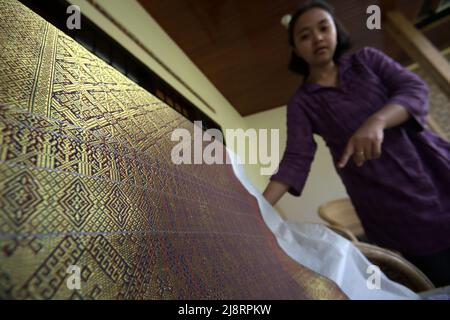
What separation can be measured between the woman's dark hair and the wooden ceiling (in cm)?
109

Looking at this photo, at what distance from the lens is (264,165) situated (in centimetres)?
342

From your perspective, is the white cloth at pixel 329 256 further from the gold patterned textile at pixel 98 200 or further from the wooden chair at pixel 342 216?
the wooden chair at pixel 342 216

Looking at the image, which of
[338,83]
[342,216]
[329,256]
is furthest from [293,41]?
[342,216]

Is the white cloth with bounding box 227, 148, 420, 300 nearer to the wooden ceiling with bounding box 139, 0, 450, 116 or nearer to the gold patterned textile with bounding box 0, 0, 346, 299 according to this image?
the gold patterned textile with bounding box 0, 0, 346, 299

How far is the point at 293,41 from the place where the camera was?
2.90ft

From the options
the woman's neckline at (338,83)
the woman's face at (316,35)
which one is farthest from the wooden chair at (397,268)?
the woman's face at (316,35)

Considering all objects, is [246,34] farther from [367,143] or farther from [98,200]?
[98,200]

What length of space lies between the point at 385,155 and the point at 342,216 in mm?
1841

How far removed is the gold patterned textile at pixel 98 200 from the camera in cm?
17

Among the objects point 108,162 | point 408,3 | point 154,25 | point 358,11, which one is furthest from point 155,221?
point 408,3

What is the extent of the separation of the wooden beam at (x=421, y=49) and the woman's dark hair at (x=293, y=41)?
114cm

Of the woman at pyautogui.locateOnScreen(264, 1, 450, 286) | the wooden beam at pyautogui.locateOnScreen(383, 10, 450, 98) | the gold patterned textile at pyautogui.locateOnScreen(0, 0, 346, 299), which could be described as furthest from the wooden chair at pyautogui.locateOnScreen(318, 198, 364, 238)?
the gold patterned textile at pyautogui.locateOnScreen(0, 0, 346, 299)

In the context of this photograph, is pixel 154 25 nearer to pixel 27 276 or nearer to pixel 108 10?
pixel 108 10
